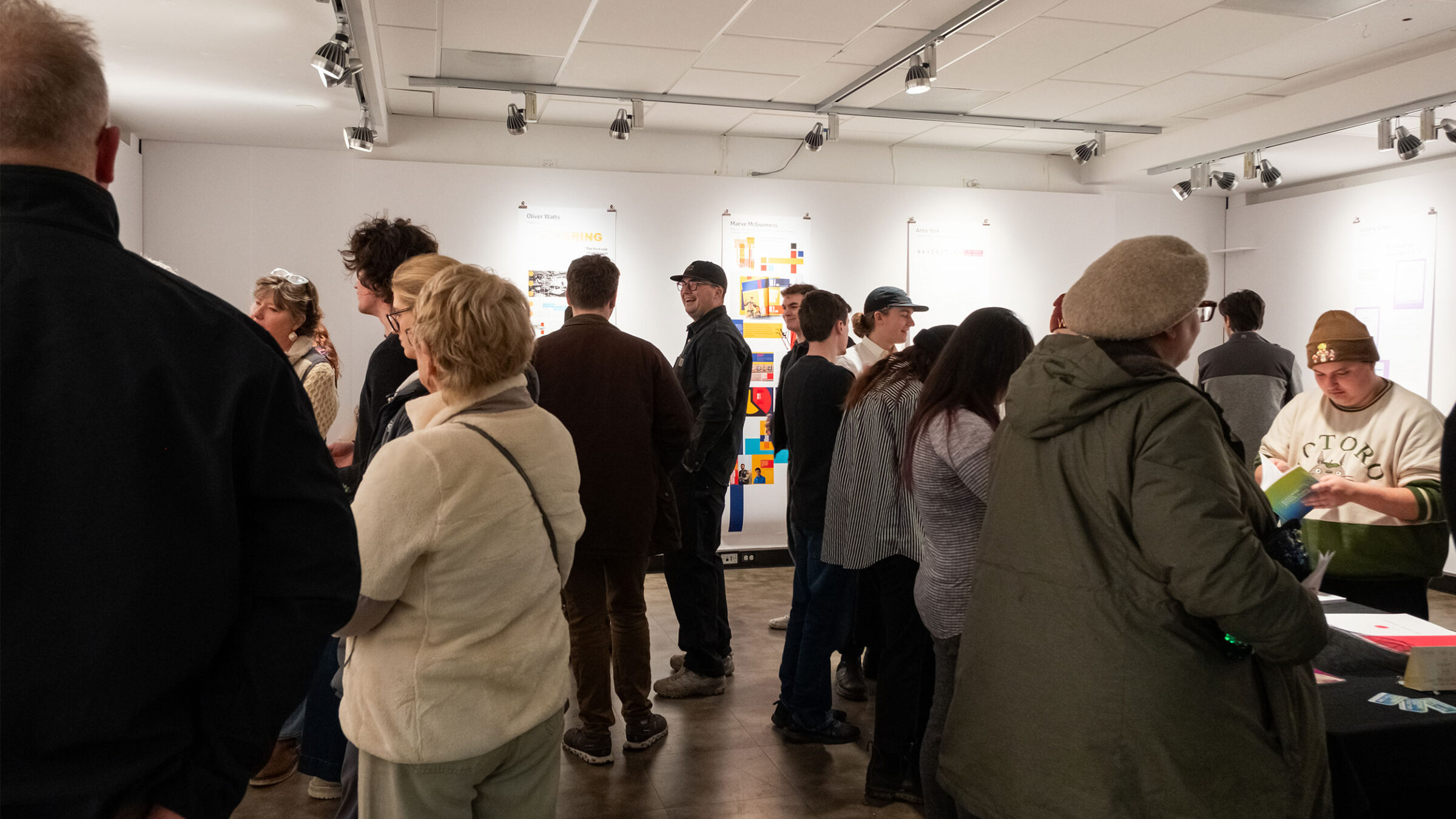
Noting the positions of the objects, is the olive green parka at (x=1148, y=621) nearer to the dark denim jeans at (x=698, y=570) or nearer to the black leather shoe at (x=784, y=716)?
the black leather shoe at (x=784, y=716)

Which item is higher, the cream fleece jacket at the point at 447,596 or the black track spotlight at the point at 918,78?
the black track spotlight at the point at 918,78

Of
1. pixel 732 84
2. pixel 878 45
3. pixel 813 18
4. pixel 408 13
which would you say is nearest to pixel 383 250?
pixel 408 13

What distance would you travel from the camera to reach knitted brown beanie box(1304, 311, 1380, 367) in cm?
278

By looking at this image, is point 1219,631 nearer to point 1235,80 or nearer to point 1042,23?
point 1042,23

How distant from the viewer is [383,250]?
2631 millimetres

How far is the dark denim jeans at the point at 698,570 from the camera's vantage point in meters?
4.06

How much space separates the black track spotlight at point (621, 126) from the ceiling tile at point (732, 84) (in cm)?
34

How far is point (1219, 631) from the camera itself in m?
1.58

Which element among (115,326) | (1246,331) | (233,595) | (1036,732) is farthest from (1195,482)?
(1246,331)

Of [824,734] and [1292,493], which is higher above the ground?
[1292,493]

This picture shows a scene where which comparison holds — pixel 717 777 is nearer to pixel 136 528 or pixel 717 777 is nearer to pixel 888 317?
pixel 888 317

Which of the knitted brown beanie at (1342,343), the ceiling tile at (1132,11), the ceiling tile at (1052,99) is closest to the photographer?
the knitted brown beanie at (1342,343)

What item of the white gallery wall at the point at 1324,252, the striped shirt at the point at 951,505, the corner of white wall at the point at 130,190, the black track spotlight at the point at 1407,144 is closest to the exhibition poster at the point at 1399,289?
the white gallery wall at the point at 1324,252

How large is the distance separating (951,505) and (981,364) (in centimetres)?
37
